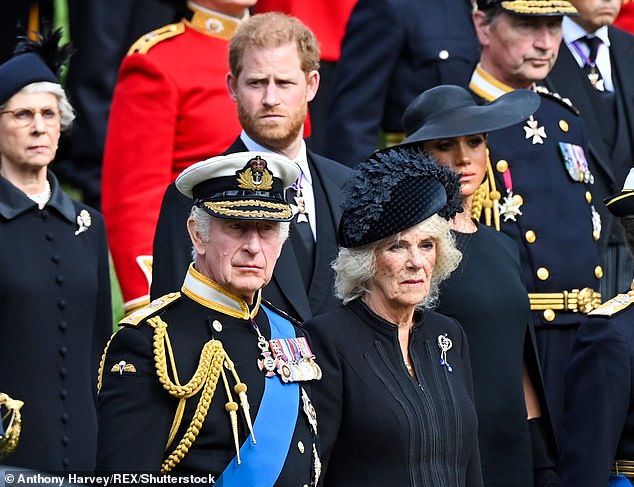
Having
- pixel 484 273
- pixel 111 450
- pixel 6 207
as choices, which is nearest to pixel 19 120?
pixel 6 207

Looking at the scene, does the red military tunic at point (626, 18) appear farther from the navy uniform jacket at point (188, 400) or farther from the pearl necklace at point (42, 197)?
the navy uniform jacket at point (188, 400)

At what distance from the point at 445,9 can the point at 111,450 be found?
4.06m

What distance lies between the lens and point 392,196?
5.79 meters

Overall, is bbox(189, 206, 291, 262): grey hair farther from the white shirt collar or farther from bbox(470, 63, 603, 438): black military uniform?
the white shirt collar

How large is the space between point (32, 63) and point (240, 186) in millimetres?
2294

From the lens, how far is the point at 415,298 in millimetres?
5766

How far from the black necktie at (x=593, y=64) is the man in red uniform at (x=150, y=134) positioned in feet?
6.49

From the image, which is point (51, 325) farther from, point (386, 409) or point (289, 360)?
point (386, 409)

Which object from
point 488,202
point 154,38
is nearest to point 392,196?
point 488,202

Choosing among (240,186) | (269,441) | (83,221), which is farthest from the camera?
(83,221)

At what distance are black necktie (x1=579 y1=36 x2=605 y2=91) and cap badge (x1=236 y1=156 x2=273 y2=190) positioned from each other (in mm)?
3475

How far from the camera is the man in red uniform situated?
751 cm

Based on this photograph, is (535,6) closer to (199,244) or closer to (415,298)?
(415,298)

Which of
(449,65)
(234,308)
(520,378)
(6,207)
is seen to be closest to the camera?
A: (234,308)
